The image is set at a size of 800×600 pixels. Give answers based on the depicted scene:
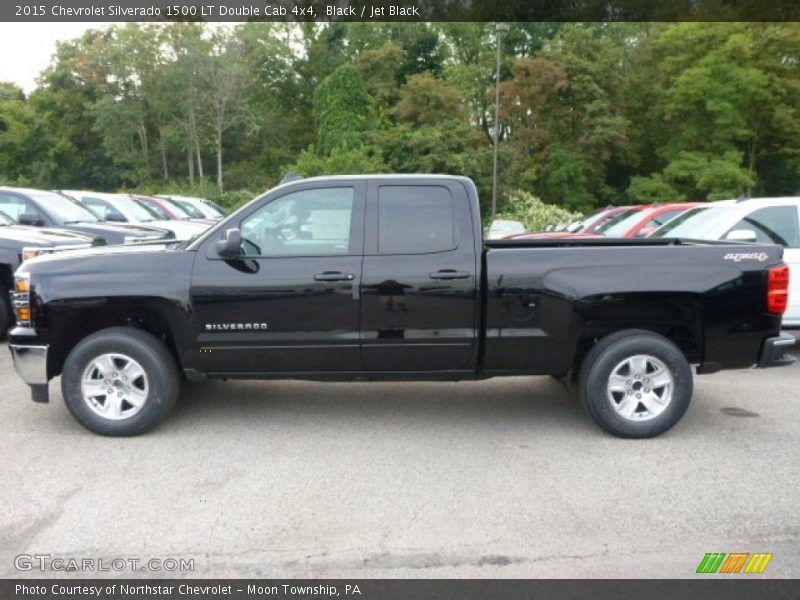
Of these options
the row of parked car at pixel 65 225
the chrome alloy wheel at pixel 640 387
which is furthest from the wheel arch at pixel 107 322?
the chrome alloy wheel at pixel 640 387

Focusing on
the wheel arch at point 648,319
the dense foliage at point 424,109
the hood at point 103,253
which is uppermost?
the dense foliage at point 424,109

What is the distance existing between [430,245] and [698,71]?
35.8 meters

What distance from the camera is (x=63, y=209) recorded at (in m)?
11.8

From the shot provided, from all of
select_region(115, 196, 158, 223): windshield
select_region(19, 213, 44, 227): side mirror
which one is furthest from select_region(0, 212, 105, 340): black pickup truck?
select_region(115, 196, 158, 223): windshield

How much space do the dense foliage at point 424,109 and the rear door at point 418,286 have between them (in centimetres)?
3018

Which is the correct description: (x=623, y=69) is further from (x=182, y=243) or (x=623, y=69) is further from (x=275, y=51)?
(x=182, y=243)

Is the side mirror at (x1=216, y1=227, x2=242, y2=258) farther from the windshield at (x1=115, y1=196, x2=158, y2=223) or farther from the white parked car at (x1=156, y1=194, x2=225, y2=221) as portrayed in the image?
the white parked car at (x1=156, y1=194, x2=225, y2=221)

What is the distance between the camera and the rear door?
17.8ft

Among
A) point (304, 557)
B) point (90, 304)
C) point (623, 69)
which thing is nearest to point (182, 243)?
point (90, 304)

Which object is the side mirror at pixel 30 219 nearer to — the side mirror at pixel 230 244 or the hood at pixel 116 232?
the hood at pixel 116 232

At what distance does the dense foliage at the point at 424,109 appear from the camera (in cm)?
3688

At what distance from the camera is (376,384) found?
23.4ft

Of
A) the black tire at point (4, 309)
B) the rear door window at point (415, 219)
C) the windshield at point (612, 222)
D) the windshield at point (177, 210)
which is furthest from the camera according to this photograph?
the windshield at point (177, 210)

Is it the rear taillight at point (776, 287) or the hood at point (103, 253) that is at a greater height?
the hood at point (103, 253)
